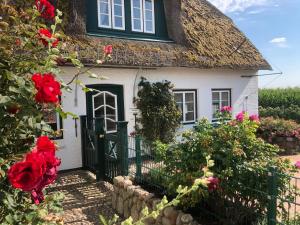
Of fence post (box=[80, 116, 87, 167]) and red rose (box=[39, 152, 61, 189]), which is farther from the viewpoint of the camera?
fence post (box=[80, 116, 87, 167])

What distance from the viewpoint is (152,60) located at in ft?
31.7

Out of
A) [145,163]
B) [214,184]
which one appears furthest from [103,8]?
[214,184]

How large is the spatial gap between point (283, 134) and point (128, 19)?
6983 millimetres

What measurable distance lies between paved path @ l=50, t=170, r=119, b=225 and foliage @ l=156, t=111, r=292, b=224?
1.81 m

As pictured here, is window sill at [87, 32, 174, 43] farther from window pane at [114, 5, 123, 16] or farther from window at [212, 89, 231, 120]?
window at [212, 89, 231, 120]

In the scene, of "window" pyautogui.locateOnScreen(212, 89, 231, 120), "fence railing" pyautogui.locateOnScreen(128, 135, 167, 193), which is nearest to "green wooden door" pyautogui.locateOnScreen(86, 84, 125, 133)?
"fence railing" pyautogui.locateOnScreen(128, 135, 167, 193)

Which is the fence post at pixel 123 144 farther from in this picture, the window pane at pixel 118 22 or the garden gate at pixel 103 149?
the window pane at pixel 118 22

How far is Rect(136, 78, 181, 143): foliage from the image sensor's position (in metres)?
9.77

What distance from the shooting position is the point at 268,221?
3895 millimetres

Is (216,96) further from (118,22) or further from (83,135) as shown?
(83,135)

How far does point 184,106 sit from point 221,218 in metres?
6.98

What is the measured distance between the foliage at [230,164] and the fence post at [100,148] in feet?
9.09

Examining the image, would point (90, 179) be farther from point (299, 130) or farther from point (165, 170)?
point (299, 130)

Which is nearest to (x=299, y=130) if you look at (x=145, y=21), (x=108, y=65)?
(x=145, y=21)
